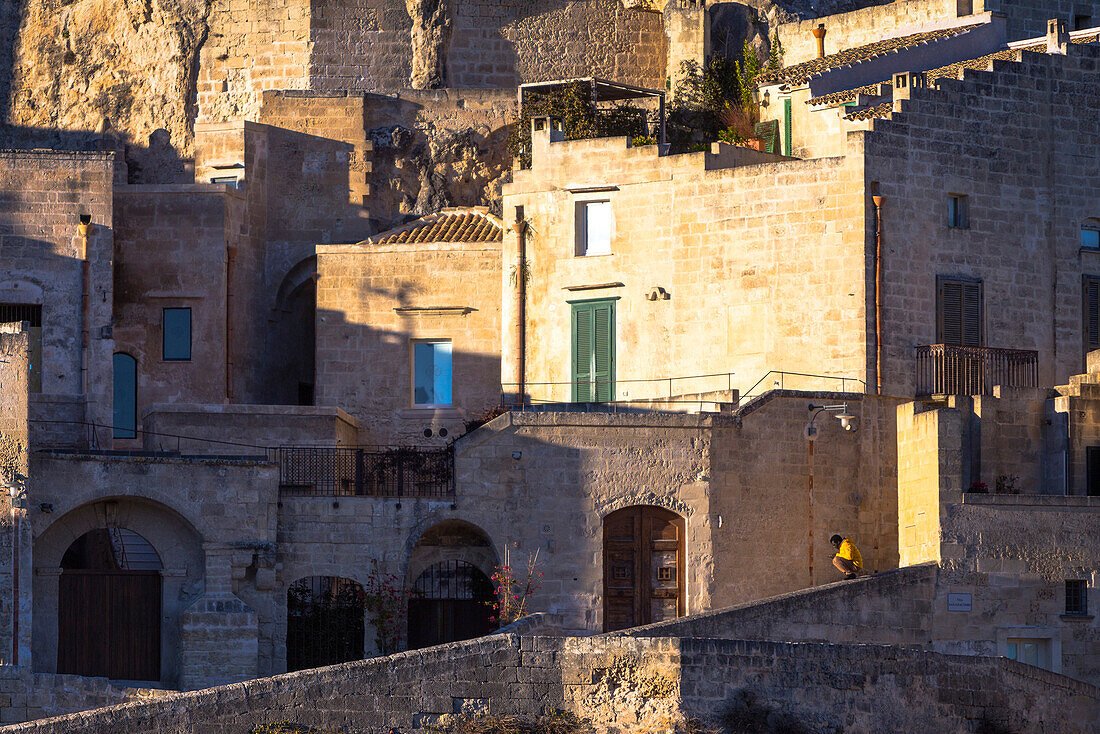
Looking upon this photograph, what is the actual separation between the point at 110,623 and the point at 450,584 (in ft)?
16.7

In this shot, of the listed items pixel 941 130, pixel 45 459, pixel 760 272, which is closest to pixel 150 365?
pixel 45 459

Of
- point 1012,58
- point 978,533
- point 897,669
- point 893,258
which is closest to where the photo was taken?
point 897,669

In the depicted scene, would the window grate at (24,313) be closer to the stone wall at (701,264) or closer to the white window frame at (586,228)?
the stone wall at (701,264)

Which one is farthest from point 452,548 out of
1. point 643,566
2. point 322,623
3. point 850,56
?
point 850,56

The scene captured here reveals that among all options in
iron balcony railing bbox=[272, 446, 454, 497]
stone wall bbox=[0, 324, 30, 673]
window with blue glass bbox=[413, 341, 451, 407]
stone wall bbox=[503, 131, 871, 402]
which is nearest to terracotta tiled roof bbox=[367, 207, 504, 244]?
stone wall bbox=[503, 131, 871, 402]

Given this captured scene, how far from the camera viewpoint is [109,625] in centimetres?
3238

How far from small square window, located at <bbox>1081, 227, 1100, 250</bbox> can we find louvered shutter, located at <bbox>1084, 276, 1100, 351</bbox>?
1.92 feet

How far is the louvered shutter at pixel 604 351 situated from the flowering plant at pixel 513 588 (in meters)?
5.41

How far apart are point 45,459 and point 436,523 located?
576 cm

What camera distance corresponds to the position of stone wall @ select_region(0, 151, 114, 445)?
3778 centimetres

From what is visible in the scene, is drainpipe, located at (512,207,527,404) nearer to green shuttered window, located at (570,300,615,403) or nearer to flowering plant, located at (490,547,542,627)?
green shuttered window, located at (570,300,615,403)

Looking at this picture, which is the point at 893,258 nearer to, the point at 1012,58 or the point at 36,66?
the point at 1012,58

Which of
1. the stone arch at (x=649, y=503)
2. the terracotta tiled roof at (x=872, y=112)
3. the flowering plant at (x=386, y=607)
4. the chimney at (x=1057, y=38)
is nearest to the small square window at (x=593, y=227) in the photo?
the terracotta tiled roof at (x=872, y=112)

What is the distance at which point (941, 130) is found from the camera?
36.7 m
